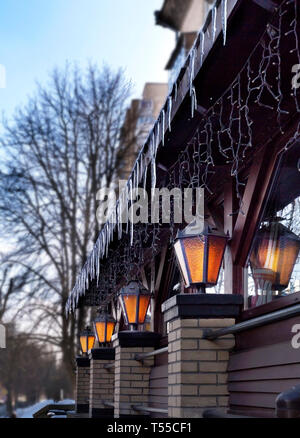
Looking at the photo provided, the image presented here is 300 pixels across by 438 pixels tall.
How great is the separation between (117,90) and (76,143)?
2.57m

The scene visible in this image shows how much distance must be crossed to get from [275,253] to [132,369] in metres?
4.12

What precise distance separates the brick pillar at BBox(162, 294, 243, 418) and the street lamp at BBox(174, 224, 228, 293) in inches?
7.2

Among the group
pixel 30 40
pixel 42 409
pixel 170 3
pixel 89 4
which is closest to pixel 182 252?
pixel 30 40

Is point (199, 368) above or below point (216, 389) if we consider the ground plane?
above

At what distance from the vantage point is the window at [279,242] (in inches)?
192

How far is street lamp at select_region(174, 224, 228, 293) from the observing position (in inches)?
213

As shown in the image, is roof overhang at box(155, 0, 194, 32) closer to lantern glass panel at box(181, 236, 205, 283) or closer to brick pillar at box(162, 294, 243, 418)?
lantern glass panel at box(181, 236, 205, 283)

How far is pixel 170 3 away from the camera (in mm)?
29438

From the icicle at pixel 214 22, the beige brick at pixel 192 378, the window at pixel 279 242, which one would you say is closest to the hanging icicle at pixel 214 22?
the icicle at pixel 214 22

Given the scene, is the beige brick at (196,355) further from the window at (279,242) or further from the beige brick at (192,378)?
the window at (279,242)

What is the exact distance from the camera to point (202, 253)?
5.42m

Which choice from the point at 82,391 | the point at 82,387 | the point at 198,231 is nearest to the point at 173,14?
the point at 82,387

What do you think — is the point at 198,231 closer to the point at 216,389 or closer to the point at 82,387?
the point at 216,389

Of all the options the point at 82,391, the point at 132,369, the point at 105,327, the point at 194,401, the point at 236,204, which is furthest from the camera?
the point at 82,391
